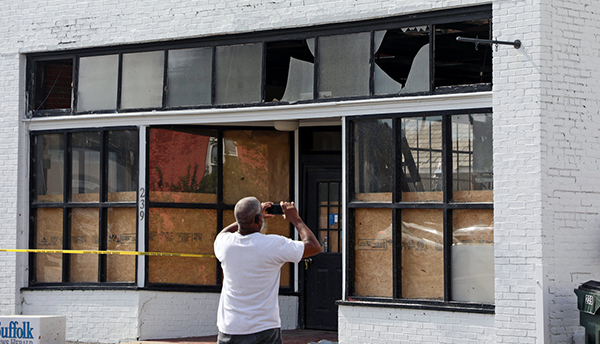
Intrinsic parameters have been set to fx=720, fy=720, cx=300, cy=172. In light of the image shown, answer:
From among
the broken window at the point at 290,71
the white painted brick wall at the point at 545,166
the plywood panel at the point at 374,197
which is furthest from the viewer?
the broken window at the point at 290,71

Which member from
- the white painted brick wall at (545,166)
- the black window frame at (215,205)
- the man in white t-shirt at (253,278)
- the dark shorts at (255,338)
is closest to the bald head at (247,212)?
the man in white t-shirt at (253,278)

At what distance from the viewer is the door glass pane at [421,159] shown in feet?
27.5

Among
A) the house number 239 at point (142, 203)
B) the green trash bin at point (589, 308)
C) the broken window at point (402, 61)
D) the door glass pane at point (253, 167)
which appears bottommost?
the green trash bin at point (589, 308)

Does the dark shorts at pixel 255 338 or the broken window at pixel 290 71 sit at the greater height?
the broken window at pixel 290 71

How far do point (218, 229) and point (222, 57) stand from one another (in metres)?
2.46

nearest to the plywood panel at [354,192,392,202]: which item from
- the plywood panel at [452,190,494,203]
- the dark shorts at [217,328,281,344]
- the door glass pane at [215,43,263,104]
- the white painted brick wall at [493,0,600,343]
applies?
the plywood panel at [452,190,494,203]

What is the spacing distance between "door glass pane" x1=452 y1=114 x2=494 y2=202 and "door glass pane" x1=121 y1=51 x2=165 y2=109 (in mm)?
4186

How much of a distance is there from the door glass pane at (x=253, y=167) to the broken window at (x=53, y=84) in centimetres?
253

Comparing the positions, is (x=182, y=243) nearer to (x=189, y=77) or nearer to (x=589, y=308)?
(x=189, y=77)

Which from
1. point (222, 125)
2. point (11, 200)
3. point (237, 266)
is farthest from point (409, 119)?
point (11, 200)

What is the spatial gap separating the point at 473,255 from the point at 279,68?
3445 mm

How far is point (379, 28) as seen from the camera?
8734 mm

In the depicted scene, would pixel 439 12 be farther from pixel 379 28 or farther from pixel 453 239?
pixel 453 239

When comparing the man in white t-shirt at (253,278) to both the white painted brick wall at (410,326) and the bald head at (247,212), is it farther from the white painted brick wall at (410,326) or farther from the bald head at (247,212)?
the white painted brick wall at (410,326)
